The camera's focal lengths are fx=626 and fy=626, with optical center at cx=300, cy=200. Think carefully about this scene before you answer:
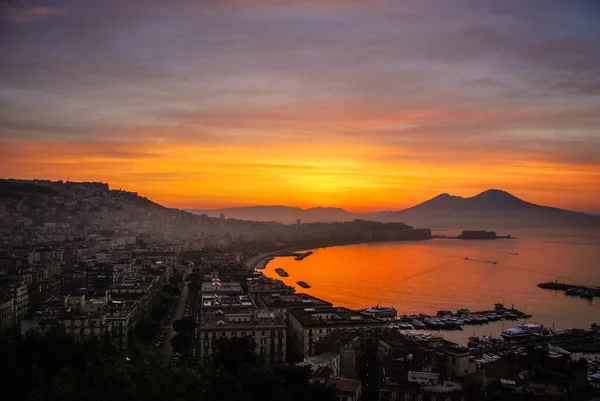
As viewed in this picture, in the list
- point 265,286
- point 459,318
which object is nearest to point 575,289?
point 459,318

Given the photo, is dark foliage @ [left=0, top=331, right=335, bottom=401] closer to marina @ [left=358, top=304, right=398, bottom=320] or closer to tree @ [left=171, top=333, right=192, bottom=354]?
tree @ [left=171, top=333, right=192, bottom=354]

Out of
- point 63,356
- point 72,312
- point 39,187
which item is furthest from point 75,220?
point 63,356

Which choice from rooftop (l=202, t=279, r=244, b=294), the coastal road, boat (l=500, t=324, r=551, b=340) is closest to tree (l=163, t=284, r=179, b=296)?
the coastal road

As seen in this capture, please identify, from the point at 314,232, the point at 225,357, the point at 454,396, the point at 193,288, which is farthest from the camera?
the point at 314,232

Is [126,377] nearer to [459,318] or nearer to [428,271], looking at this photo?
[459,318]

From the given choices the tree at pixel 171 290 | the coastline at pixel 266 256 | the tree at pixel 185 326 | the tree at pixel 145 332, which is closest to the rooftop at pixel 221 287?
the tree at pixel 171 290

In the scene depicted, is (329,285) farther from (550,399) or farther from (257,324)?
(550,399)
